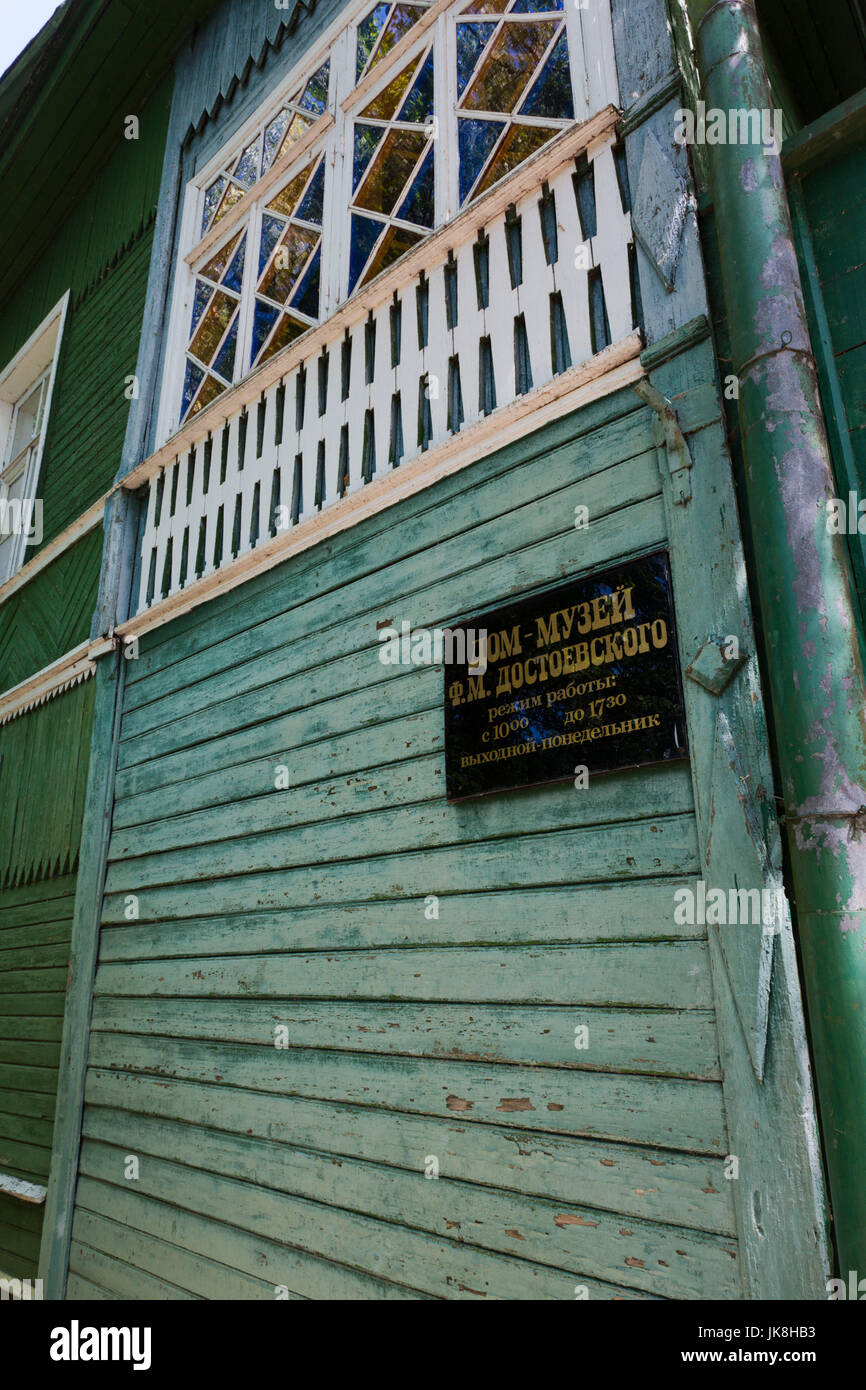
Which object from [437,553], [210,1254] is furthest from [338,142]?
[210,1254]

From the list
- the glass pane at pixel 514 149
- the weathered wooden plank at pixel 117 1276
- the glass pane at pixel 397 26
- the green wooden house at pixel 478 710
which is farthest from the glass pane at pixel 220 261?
the weathered wooden plank at pixel 117 1276

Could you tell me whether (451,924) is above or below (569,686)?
below

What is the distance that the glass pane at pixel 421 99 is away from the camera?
408cm

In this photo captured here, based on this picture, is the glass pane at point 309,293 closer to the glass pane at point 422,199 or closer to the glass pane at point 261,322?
the glass pane at point 261,322

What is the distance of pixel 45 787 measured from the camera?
19.0 feet

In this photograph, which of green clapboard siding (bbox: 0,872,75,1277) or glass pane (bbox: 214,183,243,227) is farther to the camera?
glass pane (bbox: 214,183,243,227)

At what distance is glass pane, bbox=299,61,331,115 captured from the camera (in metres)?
4.82

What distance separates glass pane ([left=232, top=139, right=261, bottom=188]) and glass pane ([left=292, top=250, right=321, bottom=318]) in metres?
1.21

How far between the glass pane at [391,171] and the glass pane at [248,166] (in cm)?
136

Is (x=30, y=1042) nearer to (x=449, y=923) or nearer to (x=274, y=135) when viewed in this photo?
(x=449, y=923)

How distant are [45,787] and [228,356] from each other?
3.04m

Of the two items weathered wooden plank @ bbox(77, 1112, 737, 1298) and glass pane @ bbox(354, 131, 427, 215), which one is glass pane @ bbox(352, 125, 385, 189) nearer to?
glass pane @ bbox(354, 131, 427, 215)

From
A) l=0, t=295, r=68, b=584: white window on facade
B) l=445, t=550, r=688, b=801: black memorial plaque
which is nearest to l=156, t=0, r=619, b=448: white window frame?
l=445, t=550, r=688, b=801: black memorial plaque

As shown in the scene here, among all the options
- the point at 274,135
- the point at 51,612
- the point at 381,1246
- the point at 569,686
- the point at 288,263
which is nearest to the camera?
the point at 569,686
